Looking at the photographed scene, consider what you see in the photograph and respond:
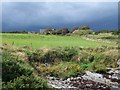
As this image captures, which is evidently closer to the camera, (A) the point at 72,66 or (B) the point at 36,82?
(B) the point at 36,82

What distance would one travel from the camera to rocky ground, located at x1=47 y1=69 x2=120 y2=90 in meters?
23.6

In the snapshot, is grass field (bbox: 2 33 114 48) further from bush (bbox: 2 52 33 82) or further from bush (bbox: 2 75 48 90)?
bush (bbox: 2 75 48 90)

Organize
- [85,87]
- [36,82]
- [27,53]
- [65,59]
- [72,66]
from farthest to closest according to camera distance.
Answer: [65,59], [27,53], [72,66], [85,87], [36,82]

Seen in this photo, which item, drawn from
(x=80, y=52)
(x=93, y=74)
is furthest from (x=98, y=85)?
(x=80, y=52)

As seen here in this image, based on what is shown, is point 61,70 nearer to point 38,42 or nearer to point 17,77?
point 38,42

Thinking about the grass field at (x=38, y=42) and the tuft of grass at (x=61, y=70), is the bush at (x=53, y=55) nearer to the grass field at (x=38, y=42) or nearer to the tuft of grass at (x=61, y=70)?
the tuft of grass at (x=61, y=70)

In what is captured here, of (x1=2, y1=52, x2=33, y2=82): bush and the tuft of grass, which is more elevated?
(x1=2, y1=52, x2=33, y2=82): bush

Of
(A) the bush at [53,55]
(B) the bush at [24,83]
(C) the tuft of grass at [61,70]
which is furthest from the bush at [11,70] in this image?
(A) the bush at [53,55]

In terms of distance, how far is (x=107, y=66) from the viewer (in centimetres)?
2998

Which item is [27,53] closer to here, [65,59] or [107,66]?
[65,59]

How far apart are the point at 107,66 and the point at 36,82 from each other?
49.9 feet

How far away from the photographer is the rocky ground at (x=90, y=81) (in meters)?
23.6

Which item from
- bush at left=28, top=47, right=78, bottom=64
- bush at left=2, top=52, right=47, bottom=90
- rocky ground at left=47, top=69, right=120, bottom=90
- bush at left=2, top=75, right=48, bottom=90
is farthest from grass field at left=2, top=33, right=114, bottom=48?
bush at left=2, top=75, right=48, bottom=90

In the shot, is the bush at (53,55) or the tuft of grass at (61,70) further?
the bush at (53,55)
